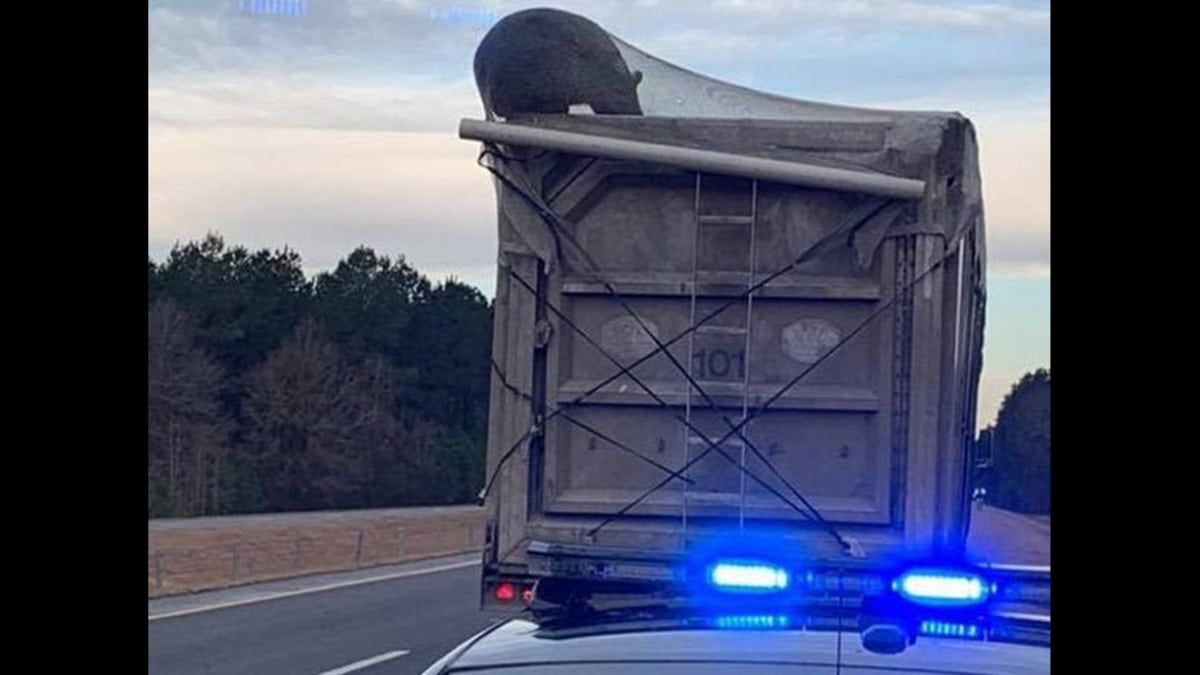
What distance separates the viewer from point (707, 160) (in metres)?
7.86

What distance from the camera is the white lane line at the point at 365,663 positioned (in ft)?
52.7

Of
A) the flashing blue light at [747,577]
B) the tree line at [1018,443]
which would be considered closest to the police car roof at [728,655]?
the flashing blue light at [747,577]

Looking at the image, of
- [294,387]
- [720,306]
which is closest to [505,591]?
[720,306]

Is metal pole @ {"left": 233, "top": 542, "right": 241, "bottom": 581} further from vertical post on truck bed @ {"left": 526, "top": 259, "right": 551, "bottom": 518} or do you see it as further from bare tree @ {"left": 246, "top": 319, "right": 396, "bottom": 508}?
vertical post on truck bed @ {"left": 526, "top": 259, "right": 551, "bottom": 518}

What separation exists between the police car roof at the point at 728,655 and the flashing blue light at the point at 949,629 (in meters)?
0.05

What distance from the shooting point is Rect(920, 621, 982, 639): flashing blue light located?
4027mm

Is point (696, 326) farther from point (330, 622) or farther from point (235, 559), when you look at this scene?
point (235, 559)

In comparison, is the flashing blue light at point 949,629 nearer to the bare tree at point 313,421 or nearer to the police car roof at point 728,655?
the police car roof at point 728,655

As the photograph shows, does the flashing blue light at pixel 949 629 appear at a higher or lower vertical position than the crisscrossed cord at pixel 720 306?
lower

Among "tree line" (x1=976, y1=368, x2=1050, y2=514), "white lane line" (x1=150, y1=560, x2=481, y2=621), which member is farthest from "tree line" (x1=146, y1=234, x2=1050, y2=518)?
"tree line" (x1=976, y1=368, x2=1050, y2=514)

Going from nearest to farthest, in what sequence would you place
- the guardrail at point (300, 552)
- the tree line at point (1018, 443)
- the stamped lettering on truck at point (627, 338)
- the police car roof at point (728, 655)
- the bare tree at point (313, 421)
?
1. the police car roof at point (728, 655)
2. the stamped lettering on truck at point (627, 338)
3. the tree line at point (1018, 443)
4. the guardrail at point (300, 552)
5. the bare tree at point (313, 421)

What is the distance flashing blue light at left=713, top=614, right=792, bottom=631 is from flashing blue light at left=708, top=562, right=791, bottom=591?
226mm
